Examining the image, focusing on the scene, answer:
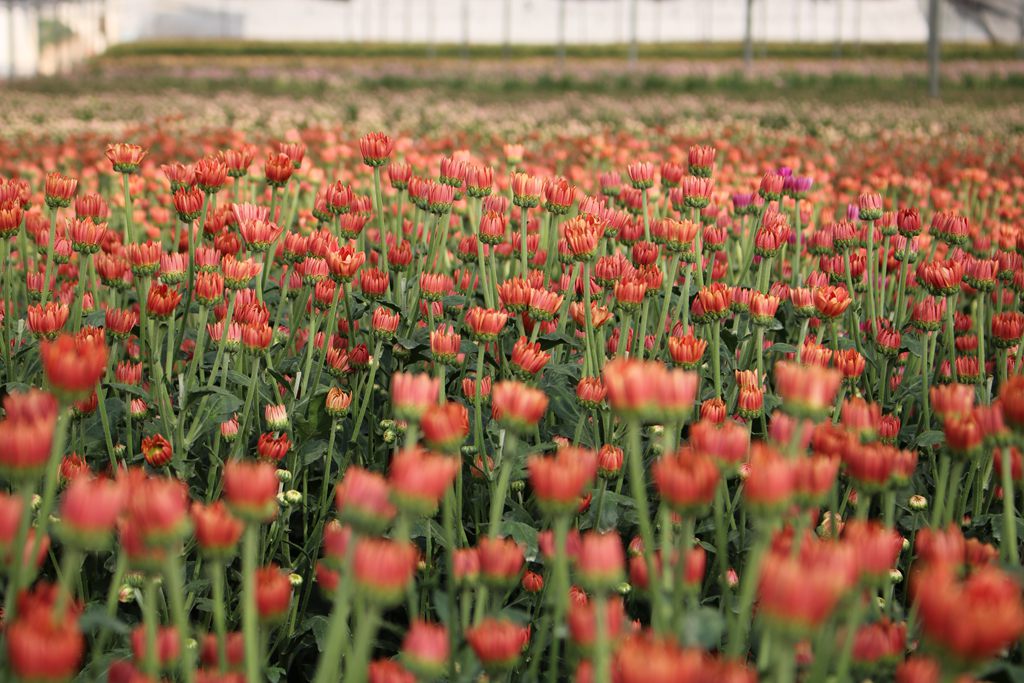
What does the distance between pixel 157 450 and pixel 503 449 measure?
0.52 metres

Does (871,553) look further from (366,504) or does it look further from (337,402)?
(337,402)

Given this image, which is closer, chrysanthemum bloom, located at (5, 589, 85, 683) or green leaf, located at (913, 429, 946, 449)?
chrysanthemum bloom, located at (5, 589, 85, 683)

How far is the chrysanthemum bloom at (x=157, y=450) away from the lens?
1547 millimetres

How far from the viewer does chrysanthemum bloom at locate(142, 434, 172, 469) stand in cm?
155

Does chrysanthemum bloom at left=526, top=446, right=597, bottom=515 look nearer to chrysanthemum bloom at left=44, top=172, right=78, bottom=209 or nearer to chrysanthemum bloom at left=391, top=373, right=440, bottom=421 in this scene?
chrysanthemum bloom at left=391, top=373, right=440, bottom=421

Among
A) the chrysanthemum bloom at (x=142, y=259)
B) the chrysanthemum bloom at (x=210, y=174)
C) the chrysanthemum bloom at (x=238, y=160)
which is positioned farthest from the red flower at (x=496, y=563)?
the chrysanthemum bloom at (x=238, y=160)

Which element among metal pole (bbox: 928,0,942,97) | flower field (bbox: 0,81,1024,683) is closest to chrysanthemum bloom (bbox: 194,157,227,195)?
flower field (bbox: 0,81,1024,683)

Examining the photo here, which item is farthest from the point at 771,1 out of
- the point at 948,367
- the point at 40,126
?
the point at 948,367

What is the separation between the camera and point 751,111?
492 inches

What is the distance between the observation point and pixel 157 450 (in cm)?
155

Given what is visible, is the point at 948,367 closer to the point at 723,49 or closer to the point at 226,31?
the point at 723,49

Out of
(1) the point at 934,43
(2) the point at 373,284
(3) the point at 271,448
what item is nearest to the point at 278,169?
(2) the point at 373,284

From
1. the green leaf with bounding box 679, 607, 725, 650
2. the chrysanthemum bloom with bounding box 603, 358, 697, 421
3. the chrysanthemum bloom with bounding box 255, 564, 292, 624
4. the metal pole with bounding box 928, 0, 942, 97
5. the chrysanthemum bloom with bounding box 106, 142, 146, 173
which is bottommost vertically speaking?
the chrysanthemum bloom with bounding box 255, 564, 292, 624

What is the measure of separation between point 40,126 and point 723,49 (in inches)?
1361
